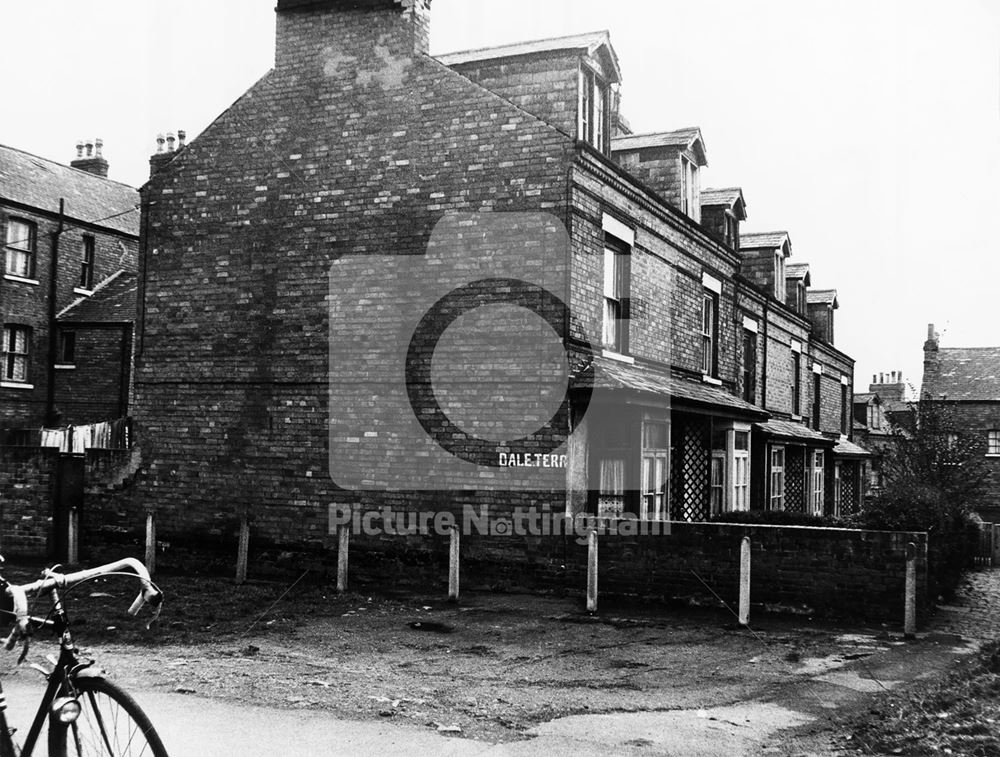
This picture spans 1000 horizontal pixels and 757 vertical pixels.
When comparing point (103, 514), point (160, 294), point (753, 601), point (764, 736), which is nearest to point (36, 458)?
point (103, 514)

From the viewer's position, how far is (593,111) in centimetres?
1589

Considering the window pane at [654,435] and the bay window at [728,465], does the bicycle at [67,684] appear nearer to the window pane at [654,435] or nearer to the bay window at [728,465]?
the window pane at [654,435]

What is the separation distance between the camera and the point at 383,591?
1376 cm

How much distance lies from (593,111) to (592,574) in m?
7.96

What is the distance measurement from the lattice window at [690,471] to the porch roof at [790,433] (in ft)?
17.4

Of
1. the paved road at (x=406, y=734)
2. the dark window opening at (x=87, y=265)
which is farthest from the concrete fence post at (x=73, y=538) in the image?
the dark window opening at (x=87, y=265)

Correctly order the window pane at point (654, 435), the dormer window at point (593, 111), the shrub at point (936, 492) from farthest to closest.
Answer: the window pane at point (654, 435) < the dormer window at point (593, 111) < the shrub at point (936, 492)

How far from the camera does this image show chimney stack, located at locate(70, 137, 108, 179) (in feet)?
112

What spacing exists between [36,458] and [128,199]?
19.1 metres

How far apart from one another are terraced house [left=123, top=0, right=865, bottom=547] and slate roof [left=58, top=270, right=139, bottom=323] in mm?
11718

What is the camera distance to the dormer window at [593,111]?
1540 cm

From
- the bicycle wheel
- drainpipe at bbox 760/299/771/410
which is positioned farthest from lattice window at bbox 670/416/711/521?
the bicycle wheel

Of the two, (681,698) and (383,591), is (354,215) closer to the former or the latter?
(383,591)

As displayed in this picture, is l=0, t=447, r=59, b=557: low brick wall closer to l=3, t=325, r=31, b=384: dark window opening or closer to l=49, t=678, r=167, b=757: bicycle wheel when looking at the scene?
l=3, t=325, r=31, b=384: dark window opening
